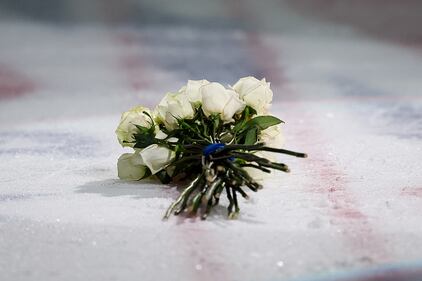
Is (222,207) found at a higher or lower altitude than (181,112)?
lower

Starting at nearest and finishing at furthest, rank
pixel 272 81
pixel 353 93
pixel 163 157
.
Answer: pixel 163 157 → pixel 353 93 → pixel 272 81

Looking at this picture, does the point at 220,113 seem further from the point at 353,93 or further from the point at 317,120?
the point at 353,93

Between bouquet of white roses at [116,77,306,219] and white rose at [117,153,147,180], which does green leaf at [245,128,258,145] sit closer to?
bouquet of white roses at [116,77,306,219]

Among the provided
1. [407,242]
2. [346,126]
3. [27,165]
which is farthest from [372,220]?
[346,126]

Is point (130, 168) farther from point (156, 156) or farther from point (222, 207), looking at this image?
point (222, 207)

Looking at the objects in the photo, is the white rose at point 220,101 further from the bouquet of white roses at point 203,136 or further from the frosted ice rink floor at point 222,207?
the frosted ice rink floor at point 222,207

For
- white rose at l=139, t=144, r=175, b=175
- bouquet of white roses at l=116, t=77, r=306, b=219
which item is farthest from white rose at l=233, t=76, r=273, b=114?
white rose at l=139, t=144, r=175, b=175

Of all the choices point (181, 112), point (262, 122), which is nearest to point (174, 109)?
point (181, 112)

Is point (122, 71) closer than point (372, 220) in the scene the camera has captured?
No
